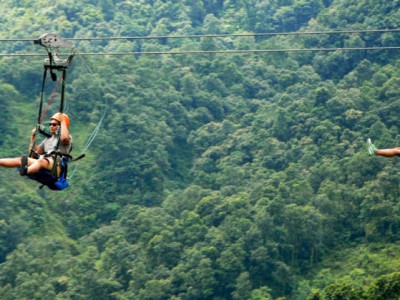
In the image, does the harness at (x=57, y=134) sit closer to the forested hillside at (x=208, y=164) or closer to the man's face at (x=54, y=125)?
the man's face at (x=54, y=125)

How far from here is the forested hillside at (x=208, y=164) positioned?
135 feet

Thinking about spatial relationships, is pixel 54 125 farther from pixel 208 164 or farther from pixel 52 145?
pixel 208 164

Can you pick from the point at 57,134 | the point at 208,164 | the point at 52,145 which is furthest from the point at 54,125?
the point at 208,164

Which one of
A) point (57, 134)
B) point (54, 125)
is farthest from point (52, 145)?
point (54, 125)

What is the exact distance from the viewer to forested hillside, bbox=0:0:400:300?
1624 inches

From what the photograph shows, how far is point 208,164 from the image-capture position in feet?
175

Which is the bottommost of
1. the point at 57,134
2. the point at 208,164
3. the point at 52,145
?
the point at 208,164

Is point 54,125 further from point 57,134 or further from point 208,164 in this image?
point 208,164

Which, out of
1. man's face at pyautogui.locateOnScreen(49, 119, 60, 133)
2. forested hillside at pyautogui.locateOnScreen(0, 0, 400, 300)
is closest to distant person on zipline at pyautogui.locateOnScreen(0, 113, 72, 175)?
man's face at pyautogui.locateOnScreen(49, 119, 60, 133)

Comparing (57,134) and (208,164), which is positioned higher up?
(57,134)

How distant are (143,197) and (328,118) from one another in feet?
30.6

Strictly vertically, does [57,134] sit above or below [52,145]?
above

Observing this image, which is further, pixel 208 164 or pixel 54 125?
pixel 208 164

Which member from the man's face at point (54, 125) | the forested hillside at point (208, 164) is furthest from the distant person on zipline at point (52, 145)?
the forested hillside at point (208, 164)
